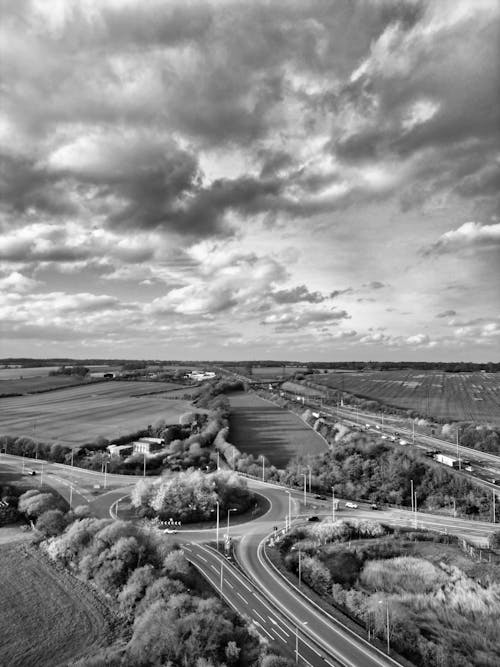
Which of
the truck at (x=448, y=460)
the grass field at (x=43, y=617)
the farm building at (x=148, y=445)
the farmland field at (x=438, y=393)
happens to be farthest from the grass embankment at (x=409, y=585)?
the farmland field at (x=438, y=393)

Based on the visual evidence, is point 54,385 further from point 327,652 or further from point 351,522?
point 327,652

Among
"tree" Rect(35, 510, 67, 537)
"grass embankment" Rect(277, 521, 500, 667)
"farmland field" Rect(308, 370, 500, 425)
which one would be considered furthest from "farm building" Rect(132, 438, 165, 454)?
"farmland field" Rect(308, 370, 500, 425)

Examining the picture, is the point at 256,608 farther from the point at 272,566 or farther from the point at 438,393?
the point at 438,393

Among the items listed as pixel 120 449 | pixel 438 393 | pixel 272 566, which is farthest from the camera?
pixel 438 393

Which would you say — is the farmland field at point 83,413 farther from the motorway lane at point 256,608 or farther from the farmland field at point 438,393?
the farmland field at point 438,393

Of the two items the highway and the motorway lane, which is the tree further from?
the motorway lane

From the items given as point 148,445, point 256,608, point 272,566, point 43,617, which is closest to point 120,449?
point 148,445
